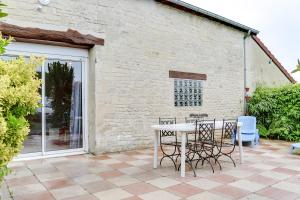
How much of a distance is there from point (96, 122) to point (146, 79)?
6.19ft

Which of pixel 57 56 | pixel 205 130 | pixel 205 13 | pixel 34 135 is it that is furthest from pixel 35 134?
pixel 205 13

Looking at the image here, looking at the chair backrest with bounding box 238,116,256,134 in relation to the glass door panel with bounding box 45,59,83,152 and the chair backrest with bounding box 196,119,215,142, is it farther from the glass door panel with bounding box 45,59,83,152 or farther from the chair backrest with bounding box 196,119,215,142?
the glass door panel with bounding box 45,59,83,152

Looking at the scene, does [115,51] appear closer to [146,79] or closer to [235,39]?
[146,79]

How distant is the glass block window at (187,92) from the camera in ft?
27.3

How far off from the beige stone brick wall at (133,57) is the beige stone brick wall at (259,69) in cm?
214

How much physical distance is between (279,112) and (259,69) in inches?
97.5

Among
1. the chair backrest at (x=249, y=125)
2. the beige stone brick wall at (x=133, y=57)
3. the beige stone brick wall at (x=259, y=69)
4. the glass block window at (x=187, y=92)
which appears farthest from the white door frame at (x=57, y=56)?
the beige stone brick wall at (x=259, y=69)

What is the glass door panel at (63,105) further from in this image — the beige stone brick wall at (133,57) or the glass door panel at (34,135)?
the beige stone brick wall at (133,57)

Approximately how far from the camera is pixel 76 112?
6699mm

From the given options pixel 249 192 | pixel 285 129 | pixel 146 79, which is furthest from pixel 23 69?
pixel 285 129

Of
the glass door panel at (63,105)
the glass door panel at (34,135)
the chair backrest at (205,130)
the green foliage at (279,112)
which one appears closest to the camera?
the chair backrest at (205,130)

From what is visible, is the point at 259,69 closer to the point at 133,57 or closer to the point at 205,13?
the point at 205,13

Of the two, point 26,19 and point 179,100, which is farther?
point 179,100

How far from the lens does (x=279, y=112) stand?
9.35m
